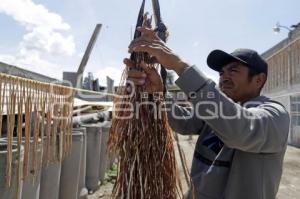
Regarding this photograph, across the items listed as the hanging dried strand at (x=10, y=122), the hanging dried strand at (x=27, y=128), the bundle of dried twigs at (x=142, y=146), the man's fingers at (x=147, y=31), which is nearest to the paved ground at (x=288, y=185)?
the hanging dried strand at (x=27, y=128)

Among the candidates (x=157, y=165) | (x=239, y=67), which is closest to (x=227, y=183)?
(x=157, y=165)

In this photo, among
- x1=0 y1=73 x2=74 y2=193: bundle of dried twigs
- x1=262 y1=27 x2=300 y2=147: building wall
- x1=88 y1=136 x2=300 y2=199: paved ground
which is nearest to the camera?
x1=0 y1=73 x2=74 y2=193: bundle of dried twigs

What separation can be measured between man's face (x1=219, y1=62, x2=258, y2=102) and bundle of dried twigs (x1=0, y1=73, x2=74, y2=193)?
1.64 metres

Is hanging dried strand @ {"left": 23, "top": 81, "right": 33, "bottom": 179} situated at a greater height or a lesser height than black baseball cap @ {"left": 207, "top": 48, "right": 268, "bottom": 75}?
lesser

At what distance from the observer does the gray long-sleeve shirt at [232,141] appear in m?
1.31

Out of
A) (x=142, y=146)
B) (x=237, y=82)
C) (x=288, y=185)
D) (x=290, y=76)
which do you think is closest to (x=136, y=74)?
(x=142, y=146)

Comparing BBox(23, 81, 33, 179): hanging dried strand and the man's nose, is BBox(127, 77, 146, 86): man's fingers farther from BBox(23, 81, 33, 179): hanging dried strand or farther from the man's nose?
BBox(23, 81, 33, 179): hanging dried strand

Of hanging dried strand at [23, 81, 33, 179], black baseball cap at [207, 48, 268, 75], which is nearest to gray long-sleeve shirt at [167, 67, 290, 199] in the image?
black baseball cap at [207, 48, 268, 75]

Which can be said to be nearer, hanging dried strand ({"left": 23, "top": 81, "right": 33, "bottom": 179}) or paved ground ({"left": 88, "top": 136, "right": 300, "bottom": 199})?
hanging dried strand ({"left": 23, "top": 81, "right": 33, "bottom": 179})

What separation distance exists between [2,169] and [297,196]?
5473mm

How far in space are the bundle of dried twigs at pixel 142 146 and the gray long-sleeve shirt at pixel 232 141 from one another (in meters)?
0.23

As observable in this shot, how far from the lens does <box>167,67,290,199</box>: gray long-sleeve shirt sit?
1.31 meters

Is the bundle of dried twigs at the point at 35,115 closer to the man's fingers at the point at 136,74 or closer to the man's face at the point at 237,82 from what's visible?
the man's fingers at the point at 136,74

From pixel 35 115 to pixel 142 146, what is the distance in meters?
1.94
